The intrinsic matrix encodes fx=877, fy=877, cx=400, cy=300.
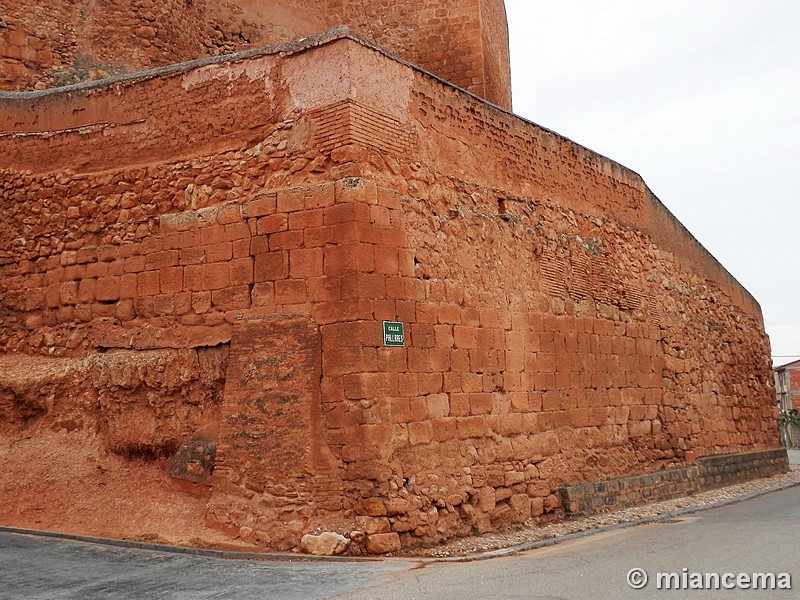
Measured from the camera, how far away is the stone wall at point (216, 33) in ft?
40.5

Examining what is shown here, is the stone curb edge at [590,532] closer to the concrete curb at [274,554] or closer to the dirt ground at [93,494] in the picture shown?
the concrete curb at [274,554]

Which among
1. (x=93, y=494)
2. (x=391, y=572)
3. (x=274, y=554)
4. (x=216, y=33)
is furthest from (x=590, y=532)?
(x=216, y=33)

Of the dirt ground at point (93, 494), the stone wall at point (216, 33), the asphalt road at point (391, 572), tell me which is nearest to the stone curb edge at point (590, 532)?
the asphalt road at point (391, 572)

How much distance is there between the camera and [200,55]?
45.6ft

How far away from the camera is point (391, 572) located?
245 inches

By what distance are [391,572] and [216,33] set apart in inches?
415

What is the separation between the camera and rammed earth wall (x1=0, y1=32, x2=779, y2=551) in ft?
23.9

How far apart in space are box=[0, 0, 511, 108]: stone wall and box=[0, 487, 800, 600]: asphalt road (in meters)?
7.43

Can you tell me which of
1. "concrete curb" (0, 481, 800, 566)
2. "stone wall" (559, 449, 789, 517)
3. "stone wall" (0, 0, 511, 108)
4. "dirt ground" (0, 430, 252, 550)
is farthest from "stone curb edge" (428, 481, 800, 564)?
"stone wall" (0, 0, 511, 108)

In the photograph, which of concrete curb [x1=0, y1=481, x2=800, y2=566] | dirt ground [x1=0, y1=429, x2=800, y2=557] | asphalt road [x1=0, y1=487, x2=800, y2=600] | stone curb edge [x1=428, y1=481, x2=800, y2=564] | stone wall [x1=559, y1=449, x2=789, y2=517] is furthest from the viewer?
stone wall [x1=559, y1=449, x2=789, y2=517]

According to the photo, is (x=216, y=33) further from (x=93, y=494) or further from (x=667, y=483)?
(x=667, y=483)

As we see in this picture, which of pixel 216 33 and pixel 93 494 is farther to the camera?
pixel 216 33

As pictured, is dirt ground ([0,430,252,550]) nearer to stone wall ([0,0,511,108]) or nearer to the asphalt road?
the asphalt road

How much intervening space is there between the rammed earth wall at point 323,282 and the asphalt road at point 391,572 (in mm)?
752
